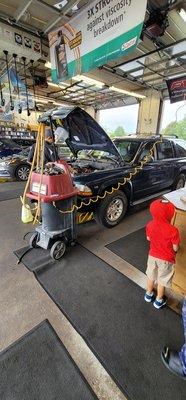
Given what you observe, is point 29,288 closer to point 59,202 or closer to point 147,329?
point 59,202

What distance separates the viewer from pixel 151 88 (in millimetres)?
9258

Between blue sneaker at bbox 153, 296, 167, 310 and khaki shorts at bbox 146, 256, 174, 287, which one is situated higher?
khaki shorts at bbox 146, 256, 174, 287

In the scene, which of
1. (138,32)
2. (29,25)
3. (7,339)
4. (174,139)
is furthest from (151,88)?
(7,339)

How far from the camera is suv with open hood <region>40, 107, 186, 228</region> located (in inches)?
122

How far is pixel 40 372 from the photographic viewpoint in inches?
58.1

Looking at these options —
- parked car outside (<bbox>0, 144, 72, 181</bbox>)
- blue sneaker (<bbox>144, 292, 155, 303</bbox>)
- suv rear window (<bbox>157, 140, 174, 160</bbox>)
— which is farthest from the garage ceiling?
blue sneaker (<bbox>144, 292, 155, 303</bbox>)

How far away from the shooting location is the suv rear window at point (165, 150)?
4333mm

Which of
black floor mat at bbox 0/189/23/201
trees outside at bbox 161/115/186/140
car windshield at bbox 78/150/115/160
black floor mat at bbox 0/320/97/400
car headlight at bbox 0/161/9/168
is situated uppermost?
trees outside at bbox 161/115/186/140

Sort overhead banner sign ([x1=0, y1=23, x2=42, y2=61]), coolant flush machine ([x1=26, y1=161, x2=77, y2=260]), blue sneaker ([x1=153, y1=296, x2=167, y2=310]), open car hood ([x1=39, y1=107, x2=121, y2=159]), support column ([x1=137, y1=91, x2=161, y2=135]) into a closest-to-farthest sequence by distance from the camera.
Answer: blue sneaker ([x1=153, y1=296, x2=167, y2=310]) → coolant flush machine ([x1=26, y1=161, x2=77, y2=260]) → open car hood ([x1=39, y1=107, x2=121, y2=159]) → overhead banner sign ([x1=0, y1=23, x2=42, y2=61]) → support column ([x1=137, y1=91, x2=161, y2=135])

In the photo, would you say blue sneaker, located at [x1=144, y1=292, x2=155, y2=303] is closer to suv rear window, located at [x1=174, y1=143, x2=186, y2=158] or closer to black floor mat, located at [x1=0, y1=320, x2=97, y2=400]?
black floor mat, located at [x1=0, y1=320, x2=97, y2=400]

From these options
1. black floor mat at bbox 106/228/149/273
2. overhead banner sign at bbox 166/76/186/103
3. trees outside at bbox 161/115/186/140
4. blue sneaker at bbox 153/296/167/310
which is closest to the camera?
blue sneaker at bbox 153/296/167/310

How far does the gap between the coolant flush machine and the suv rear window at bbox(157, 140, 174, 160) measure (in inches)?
101

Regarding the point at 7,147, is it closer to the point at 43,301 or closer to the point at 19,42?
the point at 19,42

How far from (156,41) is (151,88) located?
4897 millimetres
